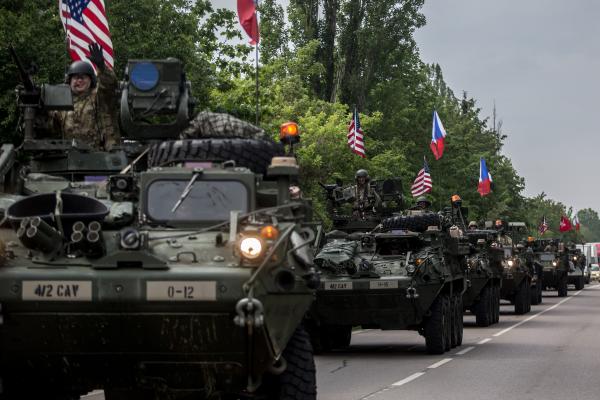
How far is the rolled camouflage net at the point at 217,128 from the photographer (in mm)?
11930

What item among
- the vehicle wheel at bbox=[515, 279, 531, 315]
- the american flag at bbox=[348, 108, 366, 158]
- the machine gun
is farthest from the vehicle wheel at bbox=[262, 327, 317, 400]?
the american flag at bbox=[348, 108, 366, 158]

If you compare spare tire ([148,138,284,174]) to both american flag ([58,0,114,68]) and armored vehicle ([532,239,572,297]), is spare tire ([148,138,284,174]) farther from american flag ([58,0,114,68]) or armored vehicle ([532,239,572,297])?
armored vehicle ([532,239,572,297])

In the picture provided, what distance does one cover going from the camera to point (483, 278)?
27.4 meters

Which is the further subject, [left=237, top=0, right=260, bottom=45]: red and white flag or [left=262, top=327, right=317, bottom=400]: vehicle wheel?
[left=237, top=0, right=260, bottom=45]: red and white flag

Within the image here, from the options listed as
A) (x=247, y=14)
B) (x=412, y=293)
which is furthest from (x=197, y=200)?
(x=247, y=14)

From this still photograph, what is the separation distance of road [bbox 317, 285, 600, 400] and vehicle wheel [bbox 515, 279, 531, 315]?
8.08 meters

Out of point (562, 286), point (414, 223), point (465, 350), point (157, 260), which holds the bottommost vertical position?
point (465, 350)

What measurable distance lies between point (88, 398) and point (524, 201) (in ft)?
236

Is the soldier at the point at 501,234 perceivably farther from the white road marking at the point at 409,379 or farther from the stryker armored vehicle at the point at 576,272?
the stryker armored vehicle at the point at 576,272

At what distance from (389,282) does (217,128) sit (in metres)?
7.30

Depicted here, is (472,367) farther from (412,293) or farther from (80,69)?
(80,69)

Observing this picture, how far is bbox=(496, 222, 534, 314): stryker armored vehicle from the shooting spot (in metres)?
33.1

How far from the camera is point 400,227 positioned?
798 inches

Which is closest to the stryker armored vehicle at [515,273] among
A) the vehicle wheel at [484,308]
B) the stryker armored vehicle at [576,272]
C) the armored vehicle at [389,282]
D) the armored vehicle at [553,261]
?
the vehicle wheel at [484,308]
